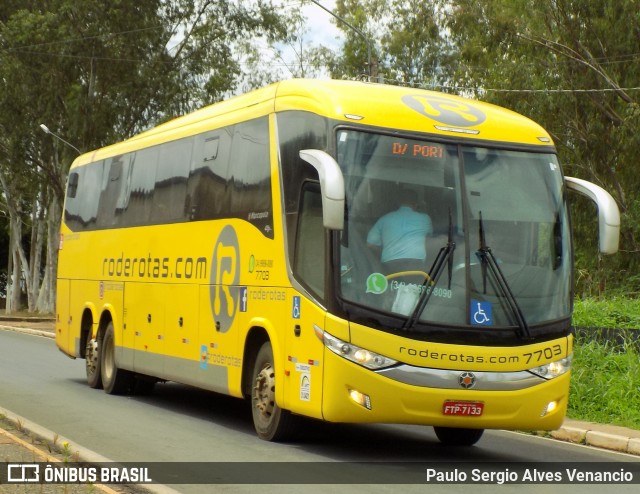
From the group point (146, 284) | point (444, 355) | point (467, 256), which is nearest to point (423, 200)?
point (467, 256)

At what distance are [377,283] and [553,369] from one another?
1844 millimetres

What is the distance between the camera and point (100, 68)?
1823 inches

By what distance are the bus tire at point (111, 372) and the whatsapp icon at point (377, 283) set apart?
7702mm

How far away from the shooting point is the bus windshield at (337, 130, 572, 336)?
35.9 ft

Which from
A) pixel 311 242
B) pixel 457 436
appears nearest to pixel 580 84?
pixel 457 436

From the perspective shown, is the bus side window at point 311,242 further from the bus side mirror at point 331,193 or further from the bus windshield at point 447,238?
the bus side mirror at point 331,193

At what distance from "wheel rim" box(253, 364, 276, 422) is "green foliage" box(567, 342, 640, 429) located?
4465 millimetres

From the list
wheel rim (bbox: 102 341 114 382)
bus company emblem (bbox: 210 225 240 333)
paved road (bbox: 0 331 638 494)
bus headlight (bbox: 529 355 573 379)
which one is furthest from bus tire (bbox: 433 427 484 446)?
wheel rim (bbox: 102 341 114 382)

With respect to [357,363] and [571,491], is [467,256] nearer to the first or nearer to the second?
[357,363]

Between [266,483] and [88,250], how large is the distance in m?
10.8

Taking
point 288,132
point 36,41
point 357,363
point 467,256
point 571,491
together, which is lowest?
point 571,491

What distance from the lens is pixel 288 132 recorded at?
485 inches

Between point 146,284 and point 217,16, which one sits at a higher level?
point 217,16

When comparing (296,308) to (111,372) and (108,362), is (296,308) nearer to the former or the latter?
(111,372)
